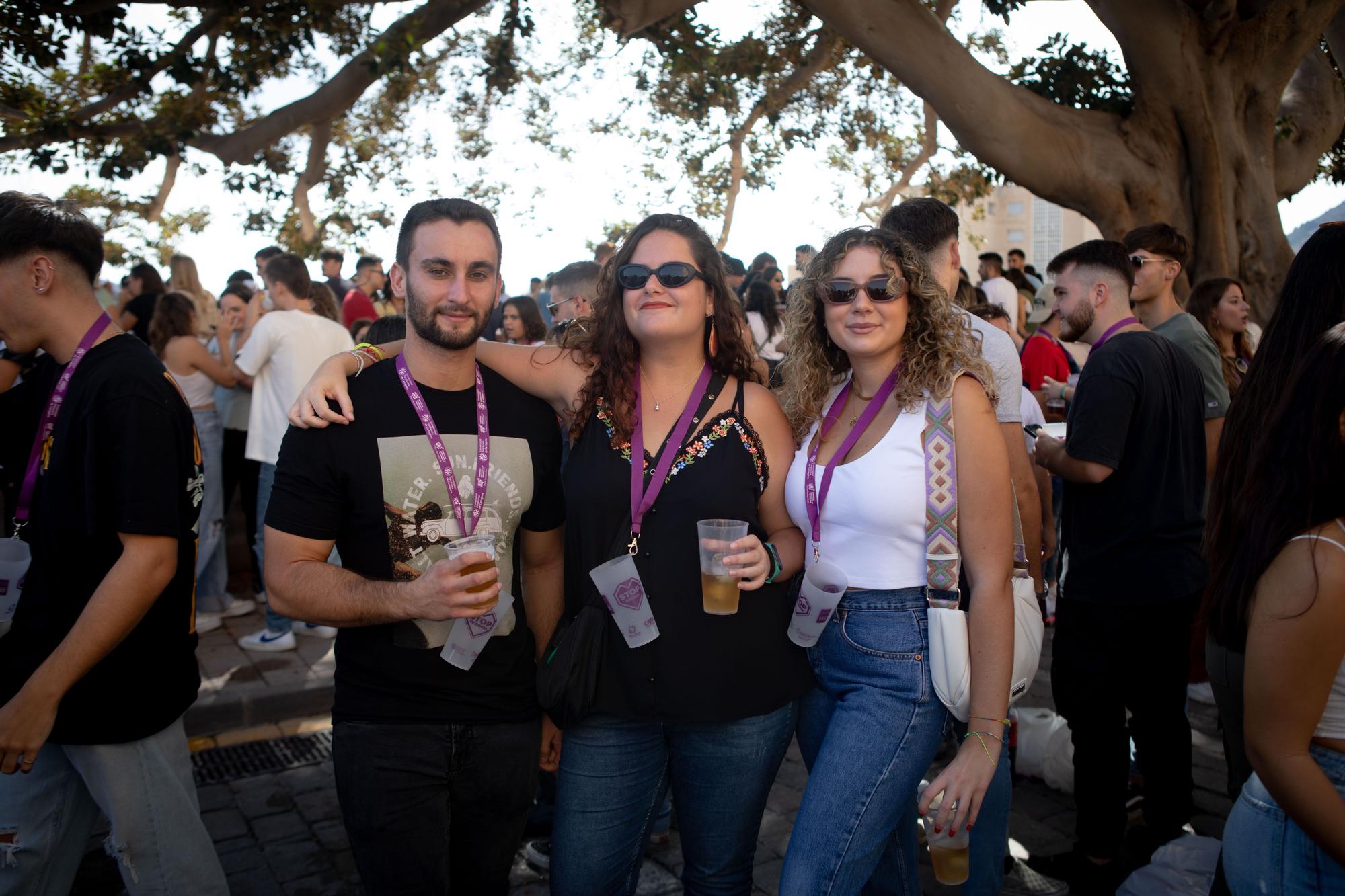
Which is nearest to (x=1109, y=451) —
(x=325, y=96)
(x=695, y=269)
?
(x=695, y=269)

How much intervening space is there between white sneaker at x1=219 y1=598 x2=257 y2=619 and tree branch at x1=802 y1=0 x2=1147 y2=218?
5946 mm

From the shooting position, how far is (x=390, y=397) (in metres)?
2.45

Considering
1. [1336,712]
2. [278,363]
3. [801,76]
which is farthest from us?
[801,76]

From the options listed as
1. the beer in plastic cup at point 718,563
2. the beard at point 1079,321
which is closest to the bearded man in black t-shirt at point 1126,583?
the beard at point 1079,321

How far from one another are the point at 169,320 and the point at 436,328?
4.94 m

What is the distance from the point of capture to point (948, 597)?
8.09 feet

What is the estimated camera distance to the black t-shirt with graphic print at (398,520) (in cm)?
234

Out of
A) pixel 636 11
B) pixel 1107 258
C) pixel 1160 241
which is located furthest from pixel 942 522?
pixel 636 11

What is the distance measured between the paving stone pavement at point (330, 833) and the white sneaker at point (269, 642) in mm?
1570

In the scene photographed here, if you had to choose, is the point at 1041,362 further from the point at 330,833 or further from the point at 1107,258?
the point at 330,833

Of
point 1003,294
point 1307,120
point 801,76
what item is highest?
point 801,76

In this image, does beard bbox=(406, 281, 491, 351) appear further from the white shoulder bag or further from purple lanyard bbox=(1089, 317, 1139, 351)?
purple lanyard bbox=(1089, 317, 1139, 351)

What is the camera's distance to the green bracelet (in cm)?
254

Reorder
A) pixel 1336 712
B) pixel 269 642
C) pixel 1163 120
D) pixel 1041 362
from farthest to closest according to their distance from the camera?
pixel 1163 120 < pixel 1041 362 < pixel 269 642 < pixel 1336 712
